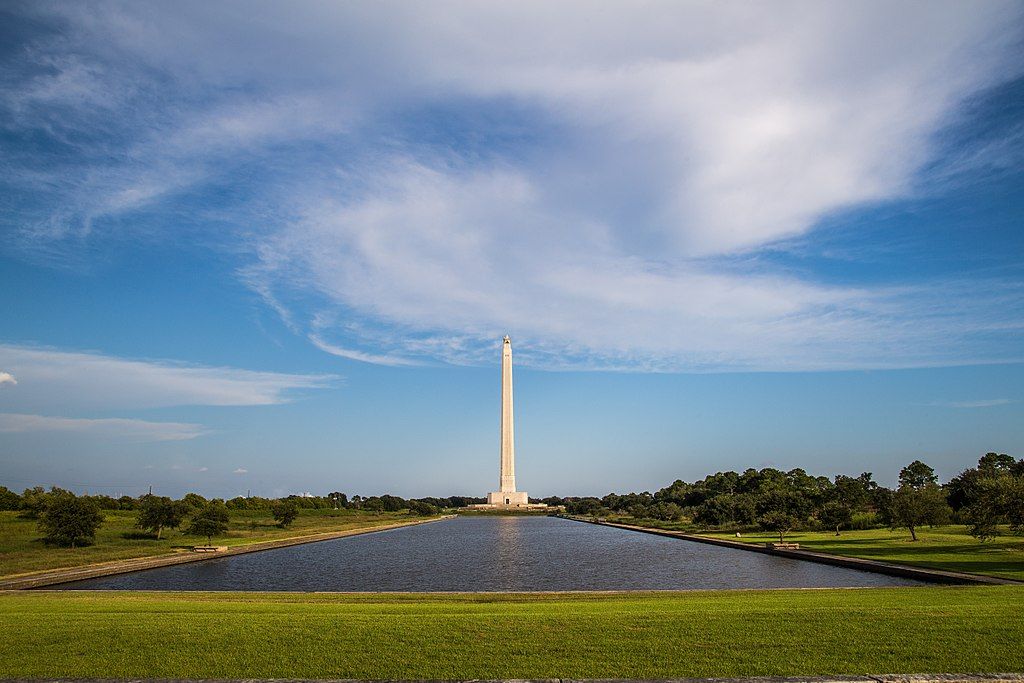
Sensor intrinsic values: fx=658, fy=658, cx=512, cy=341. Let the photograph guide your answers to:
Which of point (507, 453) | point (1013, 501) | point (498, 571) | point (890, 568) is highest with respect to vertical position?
point (507, 453)

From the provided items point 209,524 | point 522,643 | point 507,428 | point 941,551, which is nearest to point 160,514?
point 209,524

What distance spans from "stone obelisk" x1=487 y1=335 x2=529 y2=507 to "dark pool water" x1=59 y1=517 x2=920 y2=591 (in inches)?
3314

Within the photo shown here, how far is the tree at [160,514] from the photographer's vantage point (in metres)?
50.2

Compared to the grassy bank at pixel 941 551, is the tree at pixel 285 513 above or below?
above

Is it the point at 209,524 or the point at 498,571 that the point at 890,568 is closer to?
the point at 498,571

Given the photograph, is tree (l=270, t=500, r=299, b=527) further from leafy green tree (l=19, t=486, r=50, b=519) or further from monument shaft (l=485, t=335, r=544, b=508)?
monument shaft (l=485, t=335, r=544, b=508)

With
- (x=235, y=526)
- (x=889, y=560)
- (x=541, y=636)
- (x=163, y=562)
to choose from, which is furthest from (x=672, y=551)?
(x=235, y=526)

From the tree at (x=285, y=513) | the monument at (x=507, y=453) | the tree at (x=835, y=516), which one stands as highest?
the monument at (x=507, y=453)

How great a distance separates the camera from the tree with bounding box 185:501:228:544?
5009cm

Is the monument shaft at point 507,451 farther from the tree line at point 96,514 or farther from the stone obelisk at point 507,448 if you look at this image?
the tree line at point 96,514

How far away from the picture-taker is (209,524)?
50.1 meters

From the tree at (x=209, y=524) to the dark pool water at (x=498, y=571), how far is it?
8.54m

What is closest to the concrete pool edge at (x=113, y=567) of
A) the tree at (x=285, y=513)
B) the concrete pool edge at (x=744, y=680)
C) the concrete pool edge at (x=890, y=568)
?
the concrete pool edge at (x=744, y=680)

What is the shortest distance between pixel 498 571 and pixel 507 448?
102 metres
